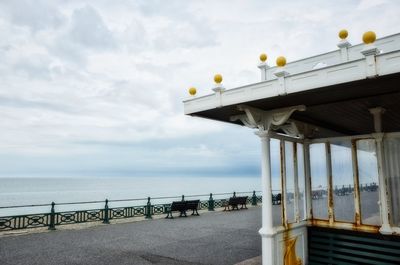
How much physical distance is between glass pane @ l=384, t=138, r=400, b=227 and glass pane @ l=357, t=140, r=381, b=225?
0.24 meters

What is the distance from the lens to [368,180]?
7082 millimetres

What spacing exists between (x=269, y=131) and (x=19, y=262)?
7541 millimetres

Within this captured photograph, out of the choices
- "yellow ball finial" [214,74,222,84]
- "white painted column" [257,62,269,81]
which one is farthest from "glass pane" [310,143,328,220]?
"yellow ball finial" [214,74,222,84]

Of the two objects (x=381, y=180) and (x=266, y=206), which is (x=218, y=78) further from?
(x=381, y=180)

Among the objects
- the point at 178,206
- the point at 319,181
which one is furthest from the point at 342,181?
the point at 178,206

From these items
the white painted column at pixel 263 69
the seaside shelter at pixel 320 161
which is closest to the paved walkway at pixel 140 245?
the seaside shelter at pixel 320 161

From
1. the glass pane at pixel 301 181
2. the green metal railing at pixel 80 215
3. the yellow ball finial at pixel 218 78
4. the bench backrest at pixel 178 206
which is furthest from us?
the bench backrest at pixel 178 206

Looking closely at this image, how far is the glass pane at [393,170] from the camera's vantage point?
22.1 ft

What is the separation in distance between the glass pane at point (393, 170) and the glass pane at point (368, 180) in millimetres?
236

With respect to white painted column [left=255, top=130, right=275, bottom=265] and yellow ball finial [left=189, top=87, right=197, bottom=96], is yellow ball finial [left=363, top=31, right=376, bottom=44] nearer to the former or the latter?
white painted column [left=255, top=130, right=275, bottom=265]

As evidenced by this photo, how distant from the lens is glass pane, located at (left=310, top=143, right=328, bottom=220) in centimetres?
776

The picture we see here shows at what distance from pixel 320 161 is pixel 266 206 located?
77.3 inches

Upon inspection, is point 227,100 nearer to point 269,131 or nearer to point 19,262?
point 269,131

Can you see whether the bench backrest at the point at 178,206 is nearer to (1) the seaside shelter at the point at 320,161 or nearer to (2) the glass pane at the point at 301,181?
(2) the glass pane at the point at 301,181
